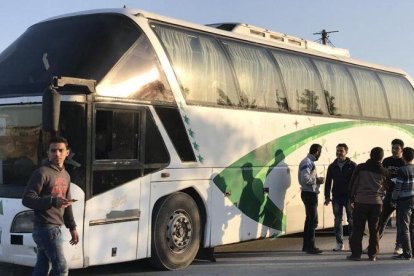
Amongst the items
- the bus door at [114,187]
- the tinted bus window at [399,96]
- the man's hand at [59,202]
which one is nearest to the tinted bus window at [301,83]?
the tinted bus window at [399,96]

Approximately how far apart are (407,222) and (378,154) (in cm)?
134

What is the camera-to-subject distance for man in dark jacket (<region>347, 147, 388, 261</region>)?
927cm

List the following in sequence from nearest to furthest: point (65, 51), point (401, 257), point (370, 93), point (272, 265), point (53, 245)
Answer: point (53, 245) < point (65, 51) < point (272, 265) < point (401, 257) < point (370, 93)

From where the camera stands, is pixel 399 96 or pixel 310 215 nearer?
pixel 310 215

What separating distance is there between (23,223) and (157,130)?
7.20 ft

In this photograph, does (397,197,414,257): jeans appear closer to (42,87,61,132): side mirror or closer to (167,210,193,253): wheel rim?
(167,210,193,253): wheel rim

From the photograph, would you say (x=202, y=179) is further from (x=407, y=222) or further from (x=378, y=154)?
(x=407, y=222)

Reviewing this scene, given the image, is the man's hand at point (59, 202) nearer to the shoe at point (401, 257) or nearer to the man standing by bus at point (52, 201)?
the man standing by bus at point (52, 201)

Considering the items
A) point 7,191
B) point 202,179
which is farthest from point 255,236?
point 7,191

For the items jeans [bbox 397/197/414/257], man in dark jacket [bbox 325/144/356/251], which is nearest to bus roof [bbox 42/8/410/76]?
man in dark jacket [bbox 325/144/356/251]

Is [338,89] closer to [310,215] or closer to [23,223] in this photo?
[310,215]

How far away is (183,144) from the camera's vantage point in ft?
28.0

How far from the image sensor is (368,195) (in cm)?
928

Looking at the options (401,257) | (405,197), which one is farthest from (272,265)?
(405,197)
